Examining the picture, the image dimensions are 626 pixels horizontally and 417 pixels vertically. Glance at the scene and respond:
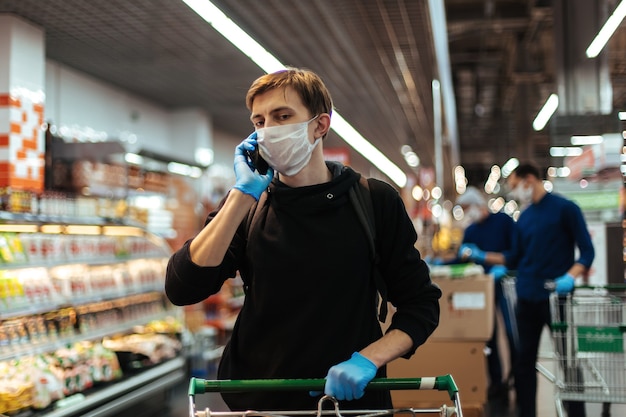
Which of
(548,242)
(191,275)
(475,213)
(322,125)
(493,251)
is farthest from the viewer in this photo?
(475,213)

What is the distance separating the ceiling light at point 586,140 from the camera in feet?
20.9

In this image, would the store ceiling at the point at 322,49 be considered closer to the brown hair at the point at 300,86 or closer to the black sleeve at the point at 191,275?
the brown hair at the point at 300,86

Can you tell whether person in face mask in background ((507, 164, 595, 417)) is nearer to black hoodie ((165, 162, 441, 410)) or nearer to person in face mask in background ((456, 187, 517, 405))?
person in face mask in background ((456, 187, 517, 405))

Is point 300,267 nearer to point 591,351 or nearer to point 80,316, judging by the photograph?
point 591,351

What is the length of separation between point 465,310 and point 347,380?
3169 millimetres

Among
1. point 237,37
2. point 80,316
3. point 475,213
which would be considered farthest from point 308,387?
point 475,213

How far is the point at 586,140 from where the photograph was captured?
6809mm

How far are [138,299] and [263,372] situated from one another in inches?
231

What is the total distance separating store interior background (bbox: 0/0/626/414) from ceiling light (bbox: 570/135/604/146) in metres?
0.07

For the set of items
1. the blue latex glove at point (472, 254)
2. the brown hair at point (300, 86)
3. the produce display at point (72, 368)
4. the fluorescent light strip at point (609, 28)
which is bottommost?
the produce display at point (72, 368)

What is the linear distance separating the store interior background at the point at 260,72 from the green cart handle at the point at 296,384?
2085 mm

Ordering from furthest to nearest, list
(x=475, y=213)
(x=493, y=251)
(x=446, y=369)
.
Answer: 1. (x=475, y=213)
2. (x=493, y=251)
3. (x=446, y=369)

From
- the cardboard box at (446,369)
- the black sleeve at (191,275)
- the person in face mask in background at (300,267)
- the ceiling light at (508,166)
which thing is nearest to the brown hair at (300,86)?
the person in face mask in background at (300,267)

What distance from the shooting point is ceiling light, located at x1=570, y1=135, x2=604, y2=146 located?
20.9ft
